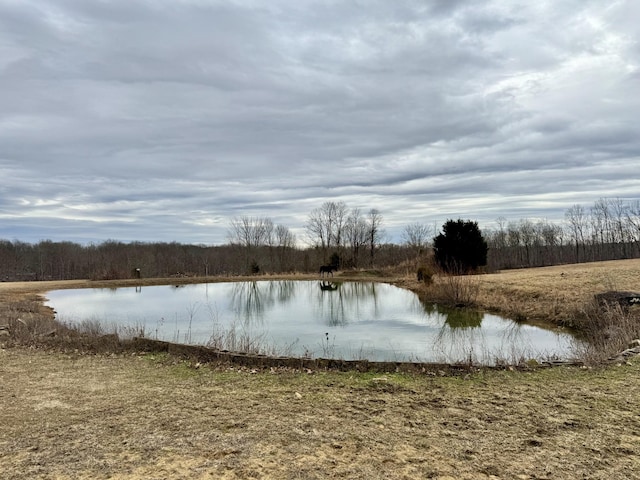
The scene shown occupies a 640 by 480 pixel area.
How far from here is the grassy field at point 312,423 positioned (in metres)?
3.60

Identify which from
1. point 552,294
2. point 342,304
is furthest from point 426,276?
point 552,294

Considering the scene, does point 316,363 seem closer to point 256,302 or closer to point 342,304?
point 342,304

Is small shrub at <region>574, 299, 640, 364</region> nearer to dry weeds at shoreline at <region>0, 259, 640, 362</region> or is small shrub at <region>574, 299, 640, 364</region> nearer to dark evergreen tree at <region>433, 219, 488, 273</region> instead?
dry weeds at shoreline at <region>0, 259, 640, 362</region>

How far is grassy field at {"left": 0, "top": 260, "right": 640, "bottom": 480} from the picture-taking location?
360 cm

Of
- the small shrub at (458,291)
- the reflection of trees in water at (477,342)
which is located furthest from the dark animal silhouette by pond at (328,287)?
the reflection of trees in water at (477,342)

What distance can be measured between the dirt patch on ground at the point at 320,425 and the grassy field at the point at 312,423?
0.02 meters

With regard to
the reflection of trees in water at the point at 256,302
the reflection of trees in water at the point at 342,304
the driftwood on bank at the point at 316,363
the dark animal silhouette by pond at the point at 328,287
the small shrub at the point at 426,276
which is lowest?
the reflection of trees in water at the point at 342,304

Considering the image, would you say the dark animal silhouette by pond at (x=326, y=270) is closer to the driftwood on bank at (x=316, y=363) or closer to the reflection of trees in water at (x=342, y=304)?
the reflection of trees in water at (x=342, y=304)

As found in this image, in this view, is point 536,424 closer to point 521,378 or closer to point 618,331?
point 521,378

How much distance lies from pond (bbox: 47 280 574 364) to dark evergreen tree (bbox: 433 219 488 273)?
7.76 m

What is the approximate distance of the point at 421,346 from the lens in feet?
36.8

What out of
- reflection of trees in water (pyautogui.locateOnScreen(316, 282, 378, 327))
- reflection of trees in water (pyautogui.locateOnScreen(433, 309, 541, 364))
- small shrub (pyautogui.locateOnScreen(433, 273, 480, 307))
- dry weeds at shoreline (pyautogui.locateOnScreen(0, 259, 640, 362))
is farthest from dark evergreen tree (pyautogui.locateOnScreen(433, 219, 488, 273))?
reflection of trees in water (pyautogui.locateOnScreen(433, 309, 541, 364))

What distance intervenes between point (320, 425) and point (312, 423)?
0.34 ft

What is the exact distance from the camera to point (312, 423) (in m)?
4.63
